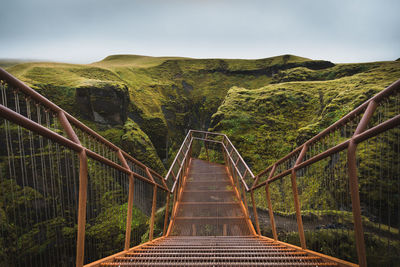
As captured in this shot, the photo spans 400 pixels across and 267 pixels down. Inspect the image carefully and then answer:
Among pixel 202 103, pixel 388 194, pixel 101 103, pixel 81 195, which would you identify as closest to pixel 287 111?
pixel 388 194

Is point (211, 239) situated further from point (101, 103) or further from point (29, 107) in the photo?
point (101, 103)

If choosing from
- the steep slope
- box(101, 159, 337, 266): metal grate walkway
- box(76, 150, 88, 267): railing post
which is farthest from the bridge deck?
box(76, 150, 88, 267): railing post

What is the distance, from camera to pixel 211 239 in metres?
3.24

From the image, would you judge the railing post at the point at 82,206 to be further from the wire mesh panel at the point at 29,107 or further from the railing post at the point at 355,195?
the railing post at the point at 355,195

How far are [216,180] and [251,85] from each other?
1895 centimetres

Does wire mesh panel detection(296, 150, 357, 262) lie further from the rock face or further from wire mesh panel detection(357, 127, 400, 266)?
the rock face

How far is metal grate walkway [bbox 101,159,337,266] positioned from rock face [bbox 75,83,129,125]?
638cm

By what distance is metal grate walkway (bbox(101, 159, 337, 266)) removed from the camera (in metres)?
1.91

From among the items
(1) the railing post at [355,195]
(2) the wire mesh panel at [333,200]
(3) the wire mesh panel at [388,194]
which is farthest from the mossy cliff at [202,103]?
(1) the railing post at [355,195]

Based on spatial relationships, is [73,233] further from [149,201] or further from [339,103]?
[339,103]

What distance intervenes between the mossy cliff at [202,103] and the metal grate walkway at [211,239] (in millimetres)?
2071

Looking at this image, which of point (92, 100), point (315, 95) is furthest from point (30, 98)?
point (92, 100)

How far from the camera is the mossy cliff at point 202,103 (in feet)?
26.7

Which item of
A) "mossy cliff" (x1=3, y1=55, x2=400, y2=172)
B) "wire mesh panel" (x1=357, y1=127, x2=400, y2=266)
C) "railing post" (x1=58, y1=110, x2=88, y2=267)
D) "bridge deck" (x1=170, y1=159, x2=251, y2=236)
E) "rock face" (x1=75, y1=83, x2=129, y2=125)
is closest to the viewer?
"wire mesh panel" (x1=357, y1=127, x2=400, y2=266)
